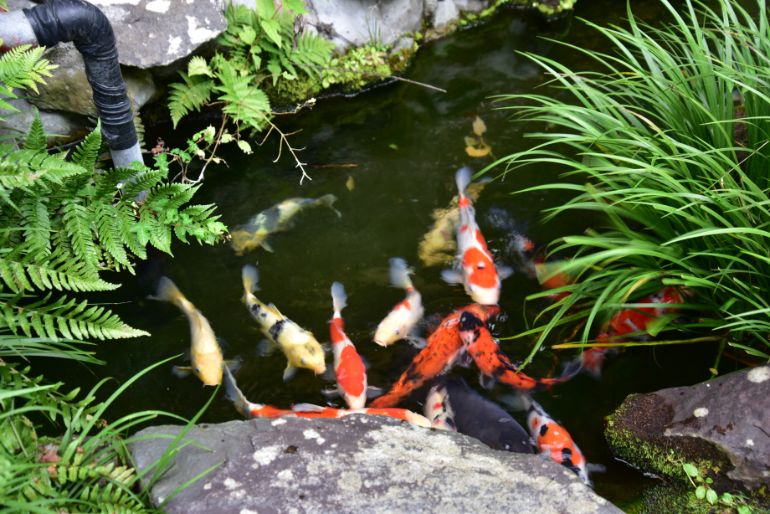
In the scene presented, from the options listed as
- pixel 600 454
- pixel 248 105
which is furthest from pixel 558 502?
pixel 248 105

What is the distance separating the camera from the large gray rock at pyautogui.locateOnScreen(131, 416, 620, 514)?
297 centimetres

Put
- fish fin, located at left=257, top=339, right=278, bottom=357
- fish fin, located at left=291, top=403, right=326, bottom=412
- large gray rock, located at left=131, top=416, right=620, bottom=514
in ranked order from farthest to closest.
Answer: fish fin, located at left=257, top=339, right=278, bottom=357
fish fin, located at left=291, top=403, right=326, bottom=412
large gray rock, located at left=131, top=416, right=620, bottom=514

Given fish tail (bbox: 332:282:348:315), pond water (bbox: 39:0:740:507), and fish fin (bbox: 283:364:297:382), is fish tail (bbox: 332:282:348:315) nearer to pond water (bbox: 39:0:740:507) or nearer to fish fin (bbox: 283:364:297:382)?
pond water (bbox: 39:0:740:507)

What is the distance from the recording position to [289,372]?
4.56 m

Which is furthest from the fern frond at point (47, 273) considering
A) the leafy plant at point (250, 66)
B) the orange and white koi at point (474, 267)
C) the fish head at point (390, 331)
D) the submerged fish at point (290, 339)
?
the orange and white koi at point (474, 267)

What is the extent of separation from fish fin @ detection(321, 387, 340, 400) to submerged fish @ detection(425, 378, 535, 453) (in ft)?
1.97

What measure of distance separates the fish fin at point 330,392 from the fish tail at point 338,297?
23.8 inches

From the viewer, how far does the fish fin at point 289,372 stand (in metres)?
4.54

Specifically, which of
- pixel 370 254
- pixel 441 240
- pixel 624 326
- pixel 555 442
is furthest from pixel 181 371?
pixel 624 326

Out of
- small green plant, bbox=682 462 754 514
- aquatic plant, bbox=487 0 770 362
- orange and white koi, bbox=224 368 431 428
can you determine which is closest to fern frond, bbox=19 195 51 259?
orange and white koi, bbox=224 368 431 428

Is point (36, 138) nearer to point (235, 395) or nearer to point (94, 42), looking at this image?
point (94, 42)

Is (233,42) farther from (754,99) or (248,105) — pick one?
(754,99)

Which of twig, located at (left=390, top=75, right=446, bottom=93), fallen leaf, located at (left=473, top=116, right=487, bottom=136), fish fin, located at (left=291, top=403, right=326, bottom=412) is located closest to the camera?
fish fin, located at (left=291, top=403, right=326, bottom=412)

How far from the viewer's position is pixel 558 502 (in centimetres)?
306
